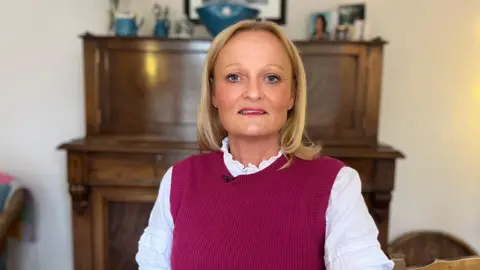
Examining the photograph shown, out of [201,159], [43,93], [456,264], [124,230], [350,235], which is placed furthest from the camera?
[43,93]

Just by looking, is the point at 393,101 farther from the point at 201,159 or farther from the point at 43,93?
the point at 43,93

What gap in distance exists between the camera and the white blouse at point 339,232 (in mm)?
748

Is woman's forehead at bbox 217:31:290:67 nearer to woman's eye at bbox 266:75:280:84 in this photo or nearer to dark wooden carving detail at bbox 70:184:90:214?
woman's eye at bbox 266:75:280:84

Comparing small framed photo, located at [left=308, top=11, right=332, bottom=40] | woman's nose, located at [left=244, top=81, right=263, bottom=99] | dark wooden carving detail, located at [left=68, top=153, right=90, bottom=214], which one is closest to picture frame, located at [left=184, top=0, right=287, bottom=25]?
small framed photo, located at [left=308, top=11, right=332, bottom=40]

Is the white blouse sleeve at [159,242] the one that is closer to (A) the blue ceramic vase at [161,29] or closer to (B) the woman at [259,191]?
(B) the woman at [259,191]

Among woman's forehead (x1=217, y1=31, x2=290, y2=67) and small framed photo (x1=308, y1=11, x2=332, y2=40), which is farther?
small framed photo (x1=308, y1=11, x2=332, y2=40)

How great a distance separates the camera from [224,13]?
5.90 feet

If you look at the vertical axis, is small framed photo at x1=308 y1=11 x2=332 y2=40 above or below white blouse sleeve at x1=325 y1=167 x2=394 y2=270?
above

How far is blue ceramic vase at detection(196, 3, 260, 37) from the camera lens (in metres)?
1.79

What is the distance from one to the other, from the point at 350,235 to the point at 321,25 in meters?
1.47

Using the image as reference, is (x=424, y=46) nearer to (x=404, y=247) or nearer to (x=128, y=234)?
(x=404, y=247)

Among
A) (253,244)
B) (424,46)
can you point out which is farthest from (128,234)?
(424,46)

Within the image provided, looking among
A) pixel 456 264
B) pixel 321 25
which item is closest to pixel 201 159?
pixel 456 264

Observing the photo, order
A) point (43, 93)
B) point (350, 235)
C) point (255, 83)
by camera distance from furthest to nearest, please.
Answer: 1. point (43, 93)
2. point (255, 83)
3. point (350, 235)
